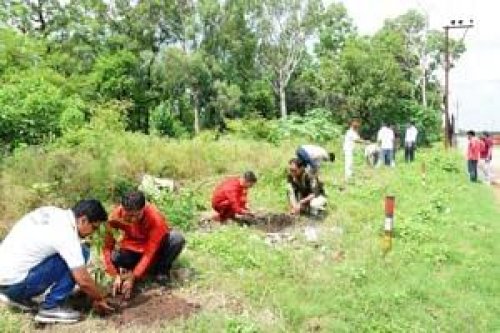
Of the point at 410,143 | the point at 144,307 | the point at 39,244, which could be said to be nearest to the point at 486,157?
the point at 410,143

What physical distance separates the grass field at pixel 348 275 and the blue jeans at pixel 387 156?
29.1ft

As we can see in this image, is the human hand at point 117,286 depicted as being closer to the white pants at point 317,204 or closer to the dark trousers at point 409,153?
the white pants at point 317,204

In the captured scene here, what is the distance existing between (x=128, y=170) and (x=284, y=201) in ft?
14.9

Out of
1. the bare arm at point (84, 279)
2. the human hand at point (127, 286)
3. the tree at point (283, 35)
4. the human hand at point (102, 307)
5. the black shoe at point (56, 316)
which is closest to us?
the bare arm at point (84, 279)

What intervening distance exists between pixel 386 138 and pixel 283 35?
1247 inches

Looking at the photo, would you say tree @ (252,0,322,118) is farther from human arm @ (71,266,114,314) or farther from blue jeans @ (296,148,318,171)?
human arm @ (71,266,114,314)

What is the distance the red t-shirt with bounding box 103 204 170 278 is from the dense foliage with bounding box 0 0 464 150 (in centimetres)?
3055

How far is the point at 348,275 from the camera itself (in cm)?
902

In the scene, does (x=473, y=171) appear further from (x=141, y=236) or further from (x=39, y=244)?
(x=39, y=244)

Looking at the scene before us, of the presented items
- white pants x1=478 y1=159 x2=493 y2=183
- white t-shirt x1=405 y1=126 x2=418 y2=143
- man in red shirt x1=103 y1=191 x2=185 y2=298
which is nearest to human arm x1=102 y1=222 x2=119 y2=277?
man in red shirt x1=103 y1=191 x2=185 y2=298

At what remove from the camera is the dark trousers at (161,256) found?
812 cm

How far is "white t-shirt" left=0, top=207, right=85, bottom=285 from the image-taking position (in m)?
6.60

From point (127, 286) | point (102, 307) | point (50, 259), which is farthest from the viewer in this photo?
point (127, 286)

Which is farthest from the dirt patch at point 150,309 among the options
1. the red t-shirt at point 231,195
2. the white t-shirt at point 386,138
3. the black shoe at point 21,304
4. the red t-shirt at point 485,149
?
the white t-shirt at point 386,138
